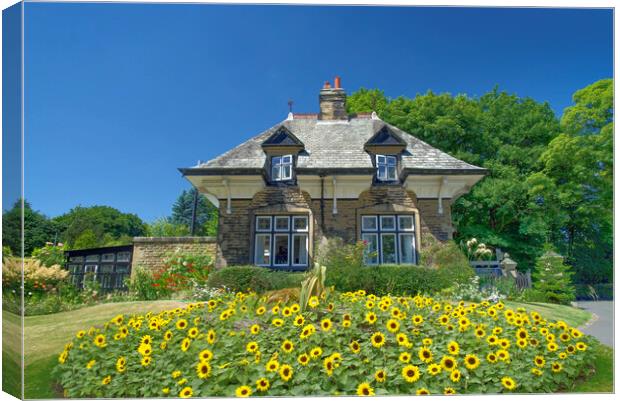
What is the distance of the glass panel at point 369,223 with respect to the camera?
12.4m

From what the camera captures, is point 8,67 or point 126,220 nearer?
point 8,67

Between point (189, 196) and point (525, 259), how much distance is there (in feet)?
178

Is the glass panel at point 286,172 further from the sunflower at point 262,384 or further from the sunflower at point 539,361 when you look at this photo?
the sunflower at point 539,361

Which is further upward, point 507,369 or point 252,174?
point 252,174

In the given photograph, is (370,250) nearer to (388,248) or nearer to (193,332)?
(388,248)

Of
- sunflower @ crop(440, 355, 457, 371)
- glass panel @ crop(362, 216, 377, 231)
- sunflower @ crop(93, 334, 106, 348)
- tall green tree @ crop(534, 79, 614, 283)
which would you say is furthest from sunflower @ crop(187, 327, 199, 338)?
tall green tree @ crop(534, 79, 614, 283)

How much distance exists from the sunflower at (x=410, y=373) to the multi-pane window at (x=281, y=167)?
9.37 m

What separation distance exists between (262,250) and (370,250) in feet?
11.4

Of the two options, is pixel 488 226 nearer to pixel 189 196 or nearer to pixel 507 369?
pixel 507 369

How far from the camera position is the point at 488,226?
18.3 meters

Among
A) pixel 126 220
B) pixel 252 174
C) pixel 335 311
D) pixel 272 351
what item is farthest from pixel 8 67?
pixel 126 220

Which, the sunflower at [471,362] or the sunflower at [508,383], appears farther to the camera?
the sunflower at [471,362]

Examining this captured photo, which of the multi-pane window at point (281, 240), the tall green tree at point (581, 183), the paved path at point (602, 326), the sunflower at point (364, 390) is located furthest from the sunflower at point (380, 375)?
the tall green tree at point (581, 183)

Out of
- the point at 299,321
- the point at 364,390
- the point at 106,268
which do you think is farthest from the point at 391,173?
the point at 106,268
